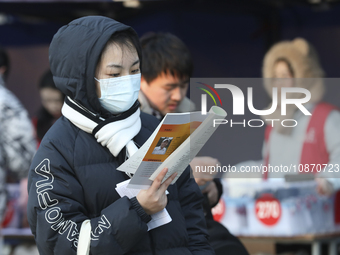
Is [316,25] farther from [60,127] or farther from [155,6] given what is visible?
[60,127]

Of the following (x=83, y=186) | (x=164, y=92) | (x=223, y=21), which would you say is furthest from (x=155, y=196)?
(x=223, y=21)

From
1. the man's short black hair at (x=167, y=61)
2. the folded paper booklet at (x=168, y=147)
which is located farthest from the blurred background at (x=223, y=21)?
the folded paper booklet at (x=168, y=147)

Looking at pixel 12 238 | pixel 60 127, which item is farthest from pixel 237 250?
pixel 12 238

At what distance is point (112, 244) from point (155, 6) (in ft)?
12.3

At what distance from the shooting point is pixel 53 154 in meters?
1.46

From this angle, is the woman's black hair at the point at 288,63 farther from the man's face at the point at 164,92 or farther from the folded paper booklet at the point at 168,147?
the folded paper booklet at the point at 168,147

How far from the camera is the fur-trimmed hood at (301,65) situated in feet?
10.3

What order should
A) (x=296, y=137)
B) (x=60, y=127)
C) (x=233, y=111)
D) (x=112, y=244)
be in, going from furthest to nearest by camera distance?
(x=296, y=137), (x=233, y=111), (x=60, y=127), (x=112, y=244)

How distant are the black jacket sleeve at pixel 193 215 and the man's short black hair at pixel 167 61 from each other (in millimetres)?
792

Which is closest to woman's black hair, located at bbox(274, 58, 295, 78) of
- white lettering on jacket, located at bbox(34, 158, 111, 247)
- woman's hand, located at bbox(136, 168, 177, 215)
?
woman's hand, located at bbox(136, 168, 177, 215)

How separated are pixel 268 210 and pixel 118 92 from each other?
91.5 inches

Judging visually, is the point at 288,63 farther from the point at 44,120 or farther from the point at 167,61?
the point at 44,120

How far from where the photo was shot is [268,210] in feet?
11.7

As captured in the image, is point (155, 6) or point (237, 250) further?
point (155, 6)
